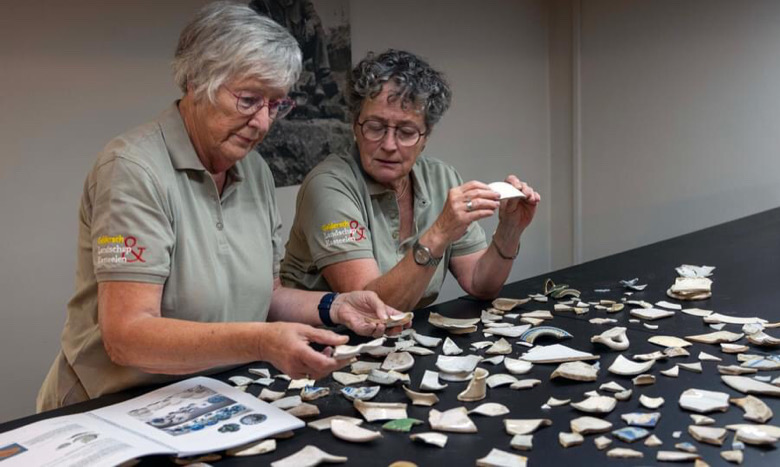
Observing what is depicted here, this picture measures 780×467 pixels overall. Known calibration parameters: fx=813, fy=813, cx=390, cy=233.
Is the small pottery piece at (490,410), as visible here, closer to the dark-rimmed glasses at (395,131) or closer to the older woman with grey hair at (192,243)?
the older woman with grey hair at (192,243)

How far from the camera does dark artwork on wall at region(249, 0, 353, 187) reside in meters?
3.76

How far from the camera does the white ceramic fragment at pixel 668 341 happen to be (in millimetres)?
1799

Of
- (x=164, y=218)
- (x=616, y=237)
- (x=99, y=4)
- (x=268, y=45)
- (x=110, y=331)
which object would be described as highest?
(x=99, y=4)

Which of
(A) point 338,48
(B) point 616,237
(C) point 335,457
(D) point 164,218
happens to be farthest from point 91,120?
(B) point 616,237

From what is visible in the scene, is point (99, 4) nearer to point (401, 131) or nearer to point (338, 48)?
point (338, 48)

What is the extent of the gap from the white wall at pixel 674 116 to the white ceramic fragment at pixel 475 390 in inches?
146

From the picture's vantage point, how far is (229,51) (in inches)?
66.0

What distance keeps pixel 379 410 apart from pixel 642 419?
1.48 ft

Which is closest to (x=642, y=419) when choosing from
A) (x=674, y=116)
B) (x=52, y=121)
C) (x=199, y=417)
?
(x=199, y=417)

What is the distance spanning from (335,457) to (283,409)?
25 cm

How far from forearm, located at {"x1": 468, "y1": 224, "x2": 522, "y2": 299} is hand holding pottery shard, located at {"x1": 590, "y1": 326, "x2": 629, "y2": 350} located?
504 mm

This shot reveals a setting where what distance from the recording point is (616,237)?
530cm

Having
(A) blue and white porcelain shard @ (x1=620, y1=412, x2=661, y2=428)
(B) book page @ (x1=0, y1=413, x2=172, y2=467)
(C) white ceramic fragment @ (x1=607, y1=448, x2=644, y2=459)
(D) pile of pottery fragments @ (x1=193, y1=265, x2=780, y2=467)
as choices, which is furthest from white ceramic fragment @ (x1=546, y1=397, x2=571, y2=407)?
(B) book page @ (x1=0, y1=413, x2=172, y2=467)

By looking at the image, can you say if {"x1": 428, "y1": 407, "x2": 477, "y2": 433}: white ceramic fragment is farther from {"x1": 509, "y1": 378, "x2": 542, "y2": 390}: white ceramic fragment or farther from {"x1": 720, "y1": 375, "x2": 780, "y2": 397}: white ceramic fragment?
{"x1": 720, "y1": 375, "x2": 780, "y2": 397}: white ceramic fragment
